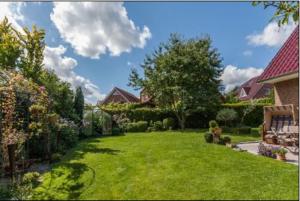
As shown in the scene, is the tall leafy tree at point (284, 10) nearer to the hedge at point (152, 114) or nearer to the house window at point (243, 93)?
the hedge at point (152, 114)

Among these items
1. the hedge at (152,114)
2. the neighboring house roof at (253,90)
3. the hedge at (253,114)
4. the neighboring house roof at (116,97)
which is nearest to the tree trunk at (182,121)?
the hedge at (152,114)

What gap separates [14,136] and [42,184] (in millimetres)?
1790

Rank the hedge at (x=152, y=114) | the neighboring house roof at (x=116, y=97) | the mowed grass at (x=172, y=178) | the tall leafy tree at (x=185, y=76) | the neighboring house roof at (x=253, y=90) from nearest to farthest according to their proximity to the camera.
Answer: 1. the mowed grass at (x=172, y=178)
2. the tall leafy tree at (x=185, y=76)
3. the hedge at (x=152, y=114)
4. the neighboring house roof at (x=253, y=90)
5. the neighboring house roof at (x=116, y=97)

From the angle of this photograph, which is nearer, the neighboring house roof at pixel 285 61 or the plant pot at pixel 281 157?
the plant pot at pixel 281 157

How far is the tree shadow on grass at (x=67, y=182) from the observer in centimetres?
480

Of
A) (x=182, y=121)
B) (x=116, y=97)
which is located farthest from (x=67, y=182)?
(x=116, y=97)

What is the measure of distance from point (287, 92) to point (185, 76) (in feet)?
29.3

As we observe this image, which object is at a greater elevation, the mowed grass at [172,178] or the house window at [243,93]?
the house window at [243,93]

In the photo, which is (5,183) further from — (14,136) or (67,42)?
(67,42)

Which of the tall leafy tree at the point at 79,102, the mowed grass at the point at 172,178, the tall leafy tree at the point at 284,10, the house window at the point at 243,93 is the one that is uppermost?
the house window at the point at 243,93

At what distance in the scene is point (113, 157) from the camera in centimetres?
784

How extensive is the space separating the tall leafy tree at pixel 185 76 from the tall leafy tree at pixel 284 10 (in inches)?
567

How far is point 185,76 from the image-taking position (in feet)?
61.1

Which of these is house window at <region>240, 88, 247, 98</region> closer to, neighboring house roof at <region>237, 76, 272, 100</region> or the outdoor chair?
neighboring house roof at <region>237, 76, 272, 100</region>
